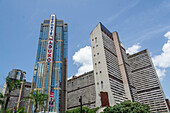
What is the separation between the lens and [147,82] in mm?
98125

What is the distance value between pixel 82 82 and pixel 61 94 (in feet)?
62.1

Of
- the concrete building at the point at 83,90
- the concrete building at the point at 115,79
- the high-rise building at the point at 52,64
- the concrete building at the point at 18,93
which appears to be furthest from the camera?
the concrete building at the point at 18,93

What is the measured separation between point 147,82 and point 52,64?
242 ft

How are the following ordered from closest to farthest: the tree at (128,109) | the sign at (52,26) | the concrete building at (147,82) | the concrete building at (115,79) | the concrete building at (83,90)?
the tree at (128,109) < the concrete building at (115,79) < the concrete building at (147,82) < the concrete building at (83,90) < the sign at (52,26)

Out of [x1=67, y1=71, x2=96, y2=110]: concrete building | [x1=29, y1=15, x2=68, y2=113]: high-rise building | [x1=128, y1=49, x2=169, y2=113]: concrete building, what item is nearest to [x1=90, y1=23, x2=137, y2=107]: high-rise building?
[x1=128, y1=49, x2=169, y2=113]: concrete building

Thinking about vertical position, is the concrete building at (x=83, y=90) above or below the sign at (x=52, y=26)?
below

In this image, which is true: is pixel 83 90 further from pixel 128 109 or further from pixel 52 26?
pixel 52 26

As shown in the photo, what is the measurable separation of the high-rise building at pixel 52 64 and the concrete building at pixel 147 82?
188 ft

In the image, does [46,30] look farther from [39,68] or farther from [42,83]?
[42,83]

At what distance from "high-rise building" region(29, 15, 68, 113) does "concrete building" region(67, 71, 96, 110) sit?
9.38m

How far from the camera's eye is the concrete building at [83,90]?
9200 centimetres

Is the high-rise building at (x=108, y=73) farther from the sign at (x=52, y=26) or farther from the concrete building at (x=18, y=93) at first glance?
the concrete building at (x=18, y=93)

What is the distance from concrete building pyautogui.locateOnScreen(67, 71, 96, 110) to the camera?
92.0 meters

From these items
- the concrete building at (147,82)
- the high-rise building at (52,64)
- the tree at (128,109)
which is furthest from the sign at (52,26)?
the tree at (128,109)
